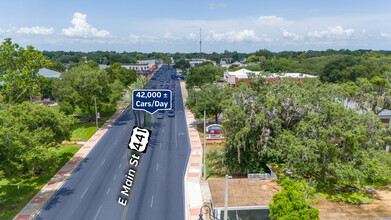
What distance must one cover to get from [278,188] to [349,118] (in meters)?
11.8

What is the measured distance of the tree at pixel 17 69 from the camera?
43.2m

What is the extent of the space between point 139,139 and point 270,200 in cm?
2083

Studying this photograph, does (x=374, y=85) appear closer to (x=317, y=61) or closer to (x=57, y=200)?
(x=57, y=200)

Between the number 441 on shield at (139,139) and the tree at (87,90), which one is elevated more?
the number 441 on shield at (139,139)

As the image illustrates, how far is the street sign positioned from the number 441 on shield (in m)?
0.94

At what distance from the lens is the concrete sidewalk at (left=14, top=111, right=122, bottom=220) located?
26.5 metres

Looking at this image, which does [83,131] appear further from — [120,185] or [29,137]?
[120,185]

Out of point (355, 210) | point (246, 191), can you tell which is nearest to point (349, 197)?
point (355, 210)

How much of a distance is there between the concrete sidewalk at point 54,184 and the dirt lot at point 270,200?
19.0 metres

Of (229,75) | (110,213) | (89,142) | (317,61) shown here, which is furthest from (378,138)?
(317,61)

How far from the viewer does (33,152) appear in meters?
28.0

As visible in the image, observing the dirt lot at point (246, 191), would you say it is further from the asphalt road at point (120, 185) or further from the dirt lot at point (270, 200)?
the asphalt road at point (120, 185)

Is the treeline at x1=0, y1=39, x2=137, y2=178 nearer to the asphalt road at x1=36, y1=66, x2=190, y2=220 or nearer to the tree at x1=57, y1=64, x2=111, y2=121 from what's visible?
the tree at x1=57, y1=64, x2=111, y2=121

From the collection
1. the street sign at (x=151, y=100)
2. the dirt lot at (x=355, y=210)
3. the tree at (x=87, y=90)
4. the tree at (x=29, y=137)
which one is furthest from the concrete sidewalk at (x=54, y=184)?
the dirt lot at (x=355, y=210)
